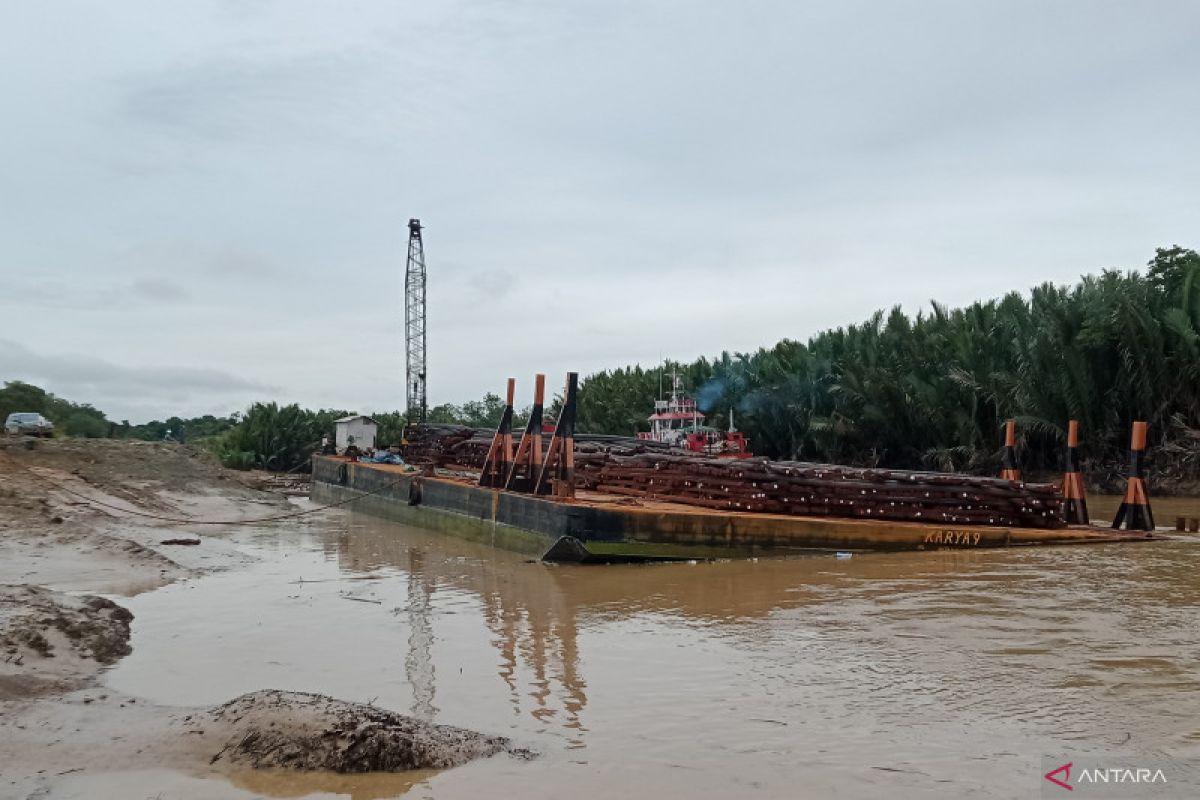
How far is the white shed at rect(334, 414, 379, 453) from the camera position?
36719 millimetres

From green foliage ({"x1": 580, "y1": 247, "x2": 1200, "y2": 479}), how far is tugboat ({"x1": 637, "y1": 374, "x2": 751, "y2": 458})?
22.7 ft

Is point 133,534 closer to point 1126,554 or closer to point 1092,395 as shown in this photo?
point 1126,554

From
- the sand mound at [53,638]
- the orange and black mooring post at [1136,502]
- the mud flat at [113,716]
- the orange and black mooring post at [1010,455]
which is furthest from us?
the orange and black mooring post at [1010,455]

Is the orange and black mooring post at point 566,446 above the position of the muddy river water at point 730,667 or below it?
above

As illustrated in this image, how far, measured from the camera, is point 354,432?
36938 millimetres

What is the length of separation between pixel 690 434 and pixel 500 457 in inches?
385

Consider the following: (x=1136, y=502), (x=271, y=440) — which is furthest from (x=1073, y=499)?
(x=271, y=440)

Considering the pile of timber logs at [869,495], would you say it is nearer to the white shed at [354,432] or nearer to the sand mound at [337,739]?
the sand mound at [337,739]

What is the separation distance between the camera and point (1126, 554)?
14102 mm

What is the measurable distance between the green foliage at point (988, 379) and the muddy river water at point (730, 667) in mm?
14761

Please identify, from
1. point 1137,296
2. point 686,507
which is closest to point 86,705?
point 686,507

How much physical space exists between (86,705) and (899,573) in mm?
9691

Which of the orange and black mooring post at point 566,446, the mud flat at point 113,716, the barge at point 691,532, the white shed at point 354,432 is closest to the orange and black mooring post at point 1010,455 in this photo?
the barge at point 691,532

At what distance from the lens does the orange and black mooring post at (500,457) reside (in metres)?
18.5
